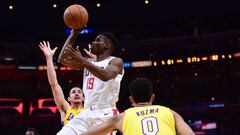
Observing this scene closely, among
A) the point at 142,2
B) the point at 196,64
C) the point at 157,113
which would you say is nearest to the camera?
the point at 157,113

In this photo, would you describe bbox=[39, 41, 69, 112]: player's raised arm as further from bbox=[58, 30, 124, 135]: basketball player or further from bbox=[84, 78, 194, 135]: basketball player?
bbox=[84, 78, 194, 135]: basketball player

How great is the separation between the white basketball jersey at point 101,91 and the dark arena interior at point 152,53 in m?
15.1

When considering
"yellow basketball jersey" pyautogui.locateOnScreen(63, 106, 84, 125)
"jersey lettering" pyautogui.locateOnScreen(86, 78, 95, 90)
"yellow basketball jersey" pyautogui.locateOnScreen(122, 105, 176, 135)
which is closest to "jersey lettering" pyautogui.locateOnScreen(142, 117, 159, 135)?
"yellow basketball jersey" pyautogui.locateOnScreen(122, 105, 176, 135)

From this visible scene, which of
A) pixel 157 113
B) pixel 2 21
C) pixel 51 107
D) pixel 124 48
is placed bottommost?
pixel 51 107

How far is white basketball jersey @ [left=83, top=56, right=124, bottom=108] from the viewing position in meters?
5.35

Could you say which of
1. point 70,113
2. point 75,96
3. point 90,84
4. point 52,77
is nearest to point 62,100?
point 75,96

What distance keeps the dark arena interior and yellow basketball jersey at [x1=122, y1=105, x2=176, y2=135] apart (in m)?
16.7

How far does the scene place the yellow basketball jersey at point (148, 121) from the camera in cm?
369

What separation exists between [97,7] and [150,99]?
57.4 feet

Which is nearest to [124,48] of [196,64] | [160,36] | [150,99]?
[160,36]

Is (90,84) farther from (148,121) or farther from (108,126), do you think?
(148,121)

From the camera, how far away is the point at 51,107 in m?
22.3

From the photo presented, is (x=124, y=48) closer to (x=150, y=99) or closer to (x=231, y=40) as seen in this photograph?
(x=231, y=40)

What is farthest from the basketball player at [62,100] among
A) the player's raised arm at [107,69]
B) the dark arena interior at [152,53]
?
the dark arena interior at [152,53]
